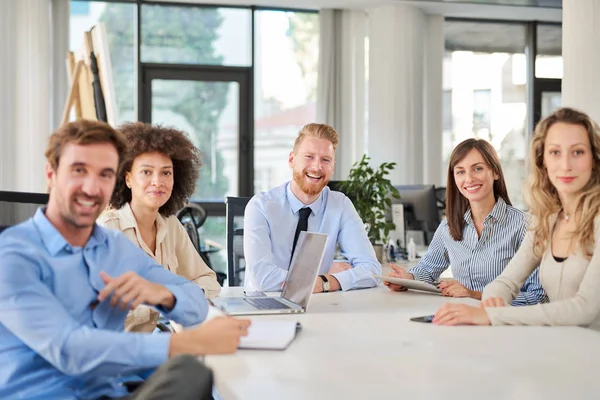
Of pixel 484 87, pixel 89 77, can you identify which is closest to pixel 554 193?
pixel 89 77

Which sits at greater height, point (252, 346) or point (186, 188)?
point (186, 188)

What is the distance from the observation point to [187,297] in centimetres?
172

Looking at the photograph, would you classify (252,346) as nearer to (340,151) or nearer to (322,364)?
(322,364)

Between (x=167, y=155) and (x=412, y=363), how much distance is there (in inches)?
58.3

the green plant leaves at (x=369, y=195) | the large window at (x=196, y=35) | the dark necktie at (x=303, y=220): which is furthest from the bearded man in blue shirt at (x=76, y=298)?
the large window at (x=196, y=35)

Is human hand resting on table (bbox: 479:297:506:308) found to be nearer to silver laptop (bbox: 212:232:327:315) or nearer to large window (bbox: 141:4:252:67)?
silver laptop (bbox: 212:232:327:315)

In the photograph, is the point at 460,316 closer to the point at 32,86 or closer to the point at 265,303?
the point at 265,303

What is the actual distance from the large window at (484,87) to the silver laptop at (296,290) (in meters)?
6.52

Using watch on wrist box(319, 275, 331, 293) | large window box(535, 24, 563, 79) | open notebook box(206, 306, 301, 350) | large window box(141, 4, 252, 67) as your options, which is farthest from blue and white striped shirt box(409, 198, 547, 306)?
large window box(535, 24, 563, 79)

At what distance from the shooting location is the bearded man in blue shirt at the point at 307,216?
2969 mm

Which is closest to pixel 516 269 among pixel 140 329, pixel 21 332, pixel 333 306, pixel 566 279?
pixel 566 279

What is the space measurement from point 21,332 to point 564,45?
5.55 meters

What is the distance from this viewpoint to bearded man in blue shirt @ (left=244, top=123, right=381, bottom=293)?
297cm

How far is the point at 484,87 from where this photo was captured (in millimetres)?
8633
